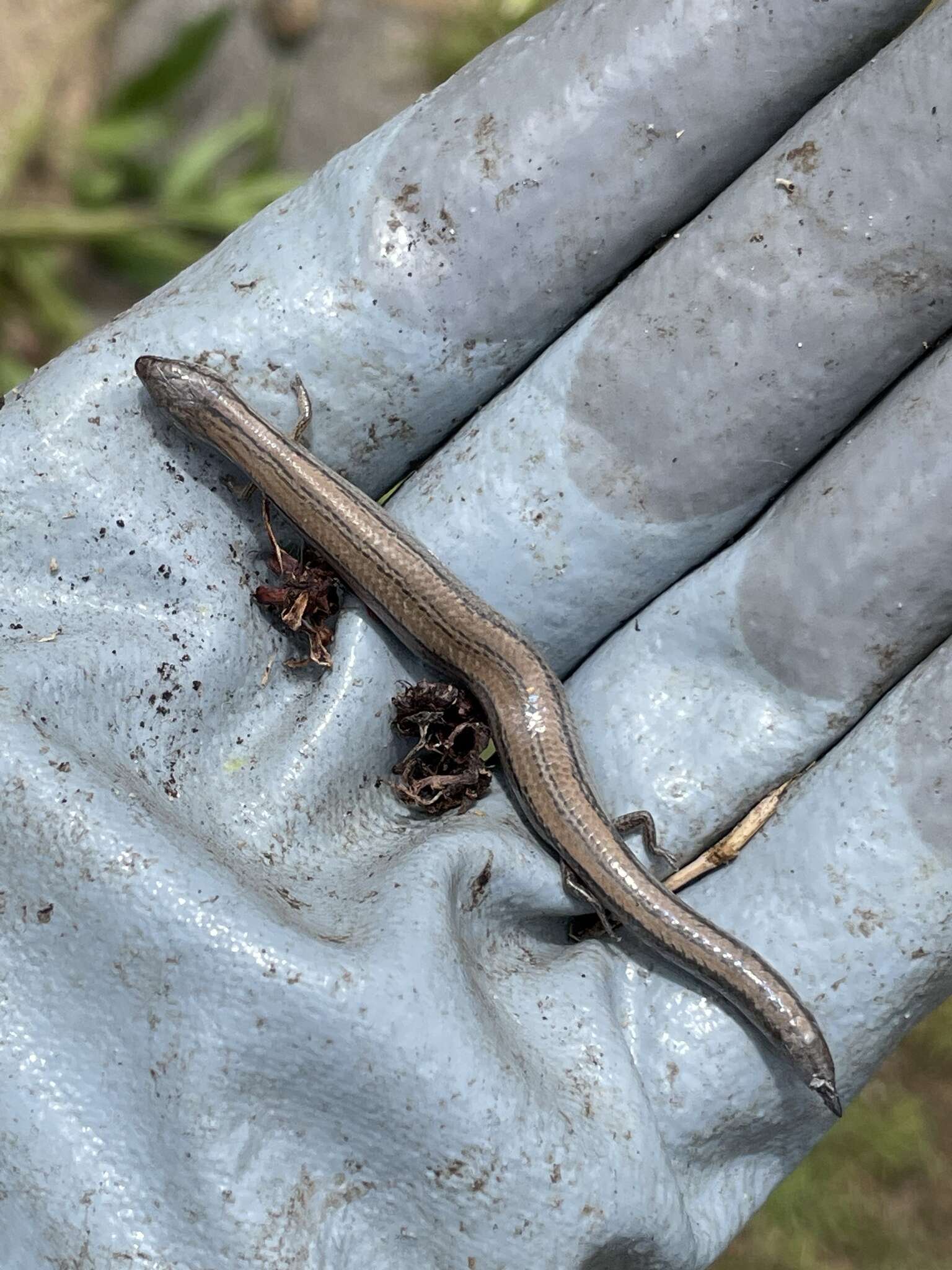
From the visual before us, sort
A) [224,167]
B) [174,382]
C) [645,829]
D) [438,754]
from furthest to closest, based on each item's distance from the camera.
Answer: [224,167], [438,754], [645,829], [174,382]

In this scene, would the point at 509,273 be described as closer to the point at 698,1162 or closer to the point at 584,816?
the point at 584,816

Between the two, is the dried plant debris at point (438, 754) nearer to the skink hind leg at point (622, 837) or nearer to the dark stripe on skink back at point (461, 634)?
the dark stripe on skink back at point (461, 634)

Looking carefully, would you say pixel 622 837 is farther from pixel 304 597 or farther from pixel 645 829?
pixel 304 597


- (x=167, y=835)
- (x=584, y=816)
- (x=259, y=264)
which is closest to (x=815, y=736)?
(x=584, y=816)

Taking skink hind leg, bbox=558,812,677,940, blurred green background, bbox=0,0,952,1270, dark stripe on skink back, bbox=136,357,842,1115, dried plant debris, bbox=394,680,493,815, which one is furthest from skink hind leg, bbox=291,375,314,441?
blurred green background, bbox=0,0,952,1270

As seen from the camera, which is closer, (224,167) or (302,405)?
(302,405)

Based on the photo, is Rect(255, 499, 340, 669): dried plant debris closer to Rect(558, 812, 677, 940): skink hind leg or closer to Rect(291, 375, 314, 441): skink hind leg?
Rect(291, 375, 314, 441): skink hind leg

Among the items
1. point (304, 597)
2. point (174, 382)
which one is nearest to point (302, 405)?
point (174, 382)
